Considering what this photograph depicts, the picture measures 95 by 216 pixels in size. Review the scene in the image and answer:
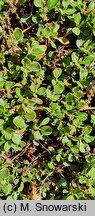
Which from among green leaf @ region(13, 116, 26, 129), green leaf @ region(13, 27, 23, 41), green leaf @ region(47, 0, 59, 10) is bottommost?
green leaf @ region(13, 116, 26, 129)

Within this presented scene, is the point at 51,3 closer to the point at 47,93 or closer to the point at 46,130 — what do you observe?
the point at 47,93

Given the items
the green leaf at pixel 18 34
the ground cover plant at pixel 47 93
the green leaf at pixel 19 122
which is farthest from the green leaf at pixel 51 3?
the green leaf at pixel 19 122

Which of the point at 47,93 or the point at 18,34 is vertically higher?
the point at 18,34

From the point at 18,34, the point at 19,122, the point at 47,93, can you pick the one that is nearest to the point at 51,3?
the point at 18,34

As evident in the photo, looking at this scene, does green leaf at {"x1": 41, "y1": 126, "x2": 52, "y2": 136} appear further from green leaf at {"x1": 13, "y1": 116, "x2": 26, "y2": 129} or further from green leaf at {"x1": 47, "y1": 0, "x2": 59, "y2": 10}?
green leaf at {"x1": 47, "y1": 0, "x2": 59, "y2": 10}

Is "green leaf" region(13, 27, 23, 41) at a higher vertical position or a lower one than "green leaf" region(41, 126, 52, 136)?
higher

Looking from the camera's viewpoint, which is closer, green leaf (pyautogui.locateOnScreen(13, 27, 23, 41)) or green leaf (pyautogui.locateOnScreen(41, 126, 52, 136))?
green leaf (pyautogui.locateOnScreen(13, 27, 23, 41))

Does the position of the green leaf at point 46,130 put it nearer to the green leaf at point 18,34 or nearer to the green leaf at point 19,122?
the green leaf at point 19,122

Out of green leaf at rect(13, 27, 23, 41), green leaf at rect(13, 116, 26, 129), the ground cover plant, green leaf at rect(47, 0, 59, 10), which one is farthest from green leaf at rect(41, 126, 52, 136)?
green leaf at rect(47, 0, 59, 10)

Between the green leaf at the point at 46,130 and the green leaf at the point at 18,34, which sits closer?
the green leaf at the point at 18,34

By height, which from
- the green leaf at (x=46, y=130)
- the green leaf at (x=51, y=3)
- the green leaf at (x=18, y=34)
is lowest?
the green leaf at (x=46, y=130)
